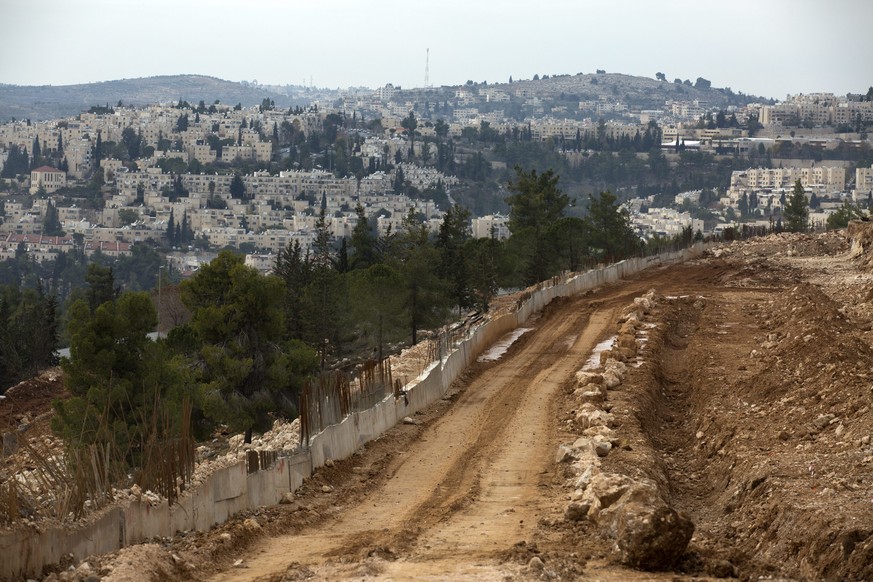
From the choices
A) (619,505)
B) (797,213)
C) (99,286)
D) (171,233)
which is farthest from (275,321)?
(171,233)

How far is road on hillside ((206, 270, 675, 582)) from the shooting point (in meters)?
10.5

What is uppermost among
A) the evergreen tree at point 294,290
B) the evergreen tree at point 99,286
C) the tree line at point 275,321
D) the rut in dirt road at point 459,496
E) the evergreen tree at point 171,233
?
the rut in dirt road at point 459,496

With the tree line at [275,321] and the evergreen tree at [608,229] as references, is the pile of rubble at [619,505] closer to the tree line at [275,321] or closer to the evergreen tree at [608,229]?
the tree line at [275,321]

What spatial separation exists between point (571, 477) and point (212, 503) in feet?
13.9

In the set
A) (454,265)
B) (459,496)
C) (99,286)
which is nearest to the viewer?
(459,496)

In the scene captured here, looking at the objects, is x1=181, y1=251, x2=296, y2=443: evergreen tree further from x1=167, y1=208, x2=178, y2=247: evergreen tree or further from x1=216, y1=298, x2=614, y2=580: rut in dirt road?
x1=167, y1=208, x2=178, y2=247: evergreen tree

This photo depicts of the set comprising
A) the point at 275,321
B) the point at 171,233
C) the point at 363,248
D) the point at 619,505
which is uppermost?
the point at 619,505

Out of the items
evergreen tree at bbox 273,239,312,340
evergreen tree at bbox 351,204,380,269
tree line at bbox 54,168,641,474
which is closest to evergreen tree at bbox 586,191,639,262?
tree line at bbox 54,168,641,474

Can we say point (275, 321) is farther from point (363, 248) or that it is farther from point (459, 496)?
point (363, 248)

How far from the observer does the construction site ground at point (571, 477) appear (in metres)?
10.3

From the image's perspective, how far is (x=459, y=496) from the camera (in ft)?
45.6

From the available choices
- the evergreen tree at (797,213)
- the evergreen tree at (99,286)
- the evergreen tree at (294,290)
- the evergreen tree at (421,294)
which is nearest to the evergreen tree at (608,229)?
the evergreen tree at (294,290)

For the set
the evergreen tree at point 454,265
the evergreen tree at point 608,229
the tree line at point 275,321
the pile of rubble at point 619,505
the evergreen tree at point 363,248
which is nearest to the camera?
the pile of rubble at point 619,505

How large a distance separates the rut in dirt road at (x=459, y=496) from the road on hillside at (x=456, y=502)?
1cm
